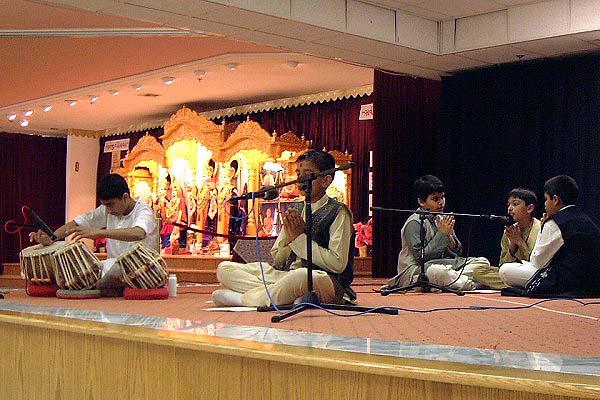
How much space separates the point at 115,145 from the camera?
50.2 ft

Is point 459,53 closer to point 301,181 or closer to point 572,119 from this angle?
point 572,119

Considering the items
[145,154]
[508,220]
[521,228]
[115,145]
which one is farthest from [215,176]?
[508,220]

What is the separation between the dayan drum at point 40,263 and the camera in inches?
244

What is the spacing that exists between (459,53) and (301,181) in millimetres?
4672

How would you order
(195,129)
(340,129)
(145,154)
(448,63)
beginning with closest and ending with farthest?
(448,63) → (340,129) → (195,129) → (145,154)

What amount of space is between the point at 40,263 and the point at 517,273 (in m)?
3.51

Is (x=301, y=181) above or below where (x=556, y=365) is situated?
above

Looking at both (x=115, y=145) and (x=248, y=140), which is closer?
(x=248, y=140)

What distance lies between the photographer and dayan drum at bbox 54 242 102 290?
614cm

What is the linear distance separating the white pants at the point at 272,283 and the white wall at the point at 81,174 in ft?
35.6

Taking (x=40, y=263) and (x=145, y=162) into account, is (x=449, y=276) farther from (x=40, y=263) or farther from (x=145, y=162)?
(x=145, y=162)

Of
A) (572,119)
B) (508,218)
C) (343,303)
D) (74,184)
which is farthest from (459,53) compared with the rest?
(74,184)

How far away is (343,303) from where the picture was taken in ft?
16.6

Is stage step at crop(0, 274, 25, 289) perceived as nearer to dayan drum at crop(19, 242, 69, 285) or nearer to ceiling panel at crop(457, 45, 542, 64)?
dayan drum at crop(19, 242, 69, 285)
